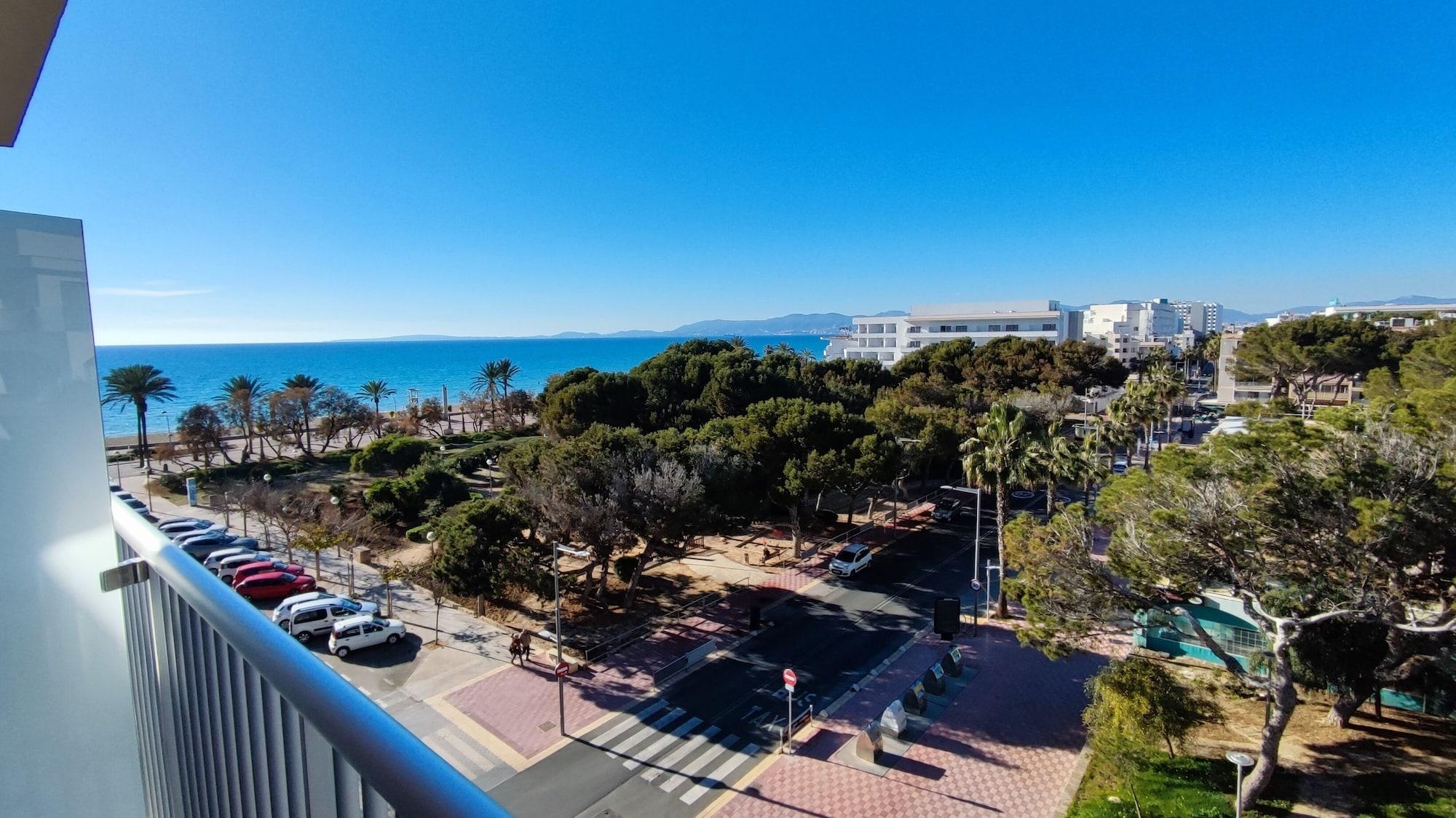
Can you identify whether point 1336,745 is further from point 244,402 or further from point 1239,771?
point 244,402

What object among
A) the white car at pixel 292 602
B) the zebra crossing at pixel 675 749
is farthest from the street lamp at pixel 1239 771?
the white car at pixel 292 602

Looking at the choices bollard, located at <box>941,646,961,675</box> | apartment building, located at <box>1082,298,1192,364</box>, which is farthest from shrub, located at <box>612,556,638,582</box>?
apartment building, located at <box>1082,298,1192,364</box>

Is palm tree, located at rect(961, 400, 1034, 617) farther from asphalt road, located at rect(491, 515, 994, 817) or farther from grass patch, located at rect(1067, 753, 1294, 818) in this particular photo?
grass patch, located at rect(1067, 753, 1294, 818)

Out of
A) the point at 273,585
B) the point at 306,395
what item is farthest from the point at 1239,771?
the point at 306,395

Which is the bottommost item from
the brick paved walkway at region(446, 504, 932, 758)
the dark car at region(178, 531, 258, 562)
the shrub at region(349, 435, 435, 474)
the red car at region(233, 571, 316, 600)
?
the brick paved walkway at region(446, 504, 932, 758)

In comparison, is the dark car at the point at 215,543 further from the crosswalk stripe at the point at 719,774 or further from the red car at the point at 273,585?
the crosswalk stripe at the point at 719,774

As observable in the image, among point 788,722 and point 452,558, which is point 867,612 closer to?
point 788,722

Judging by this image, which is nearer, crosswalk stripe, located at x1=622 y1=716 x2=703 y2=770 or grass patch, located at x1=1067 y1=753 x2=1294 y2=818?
grass patch, located at x1=1067 y1=753 x2=1294 y2=818
